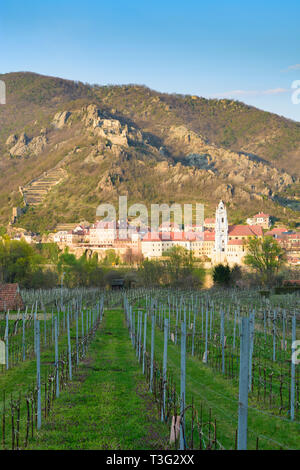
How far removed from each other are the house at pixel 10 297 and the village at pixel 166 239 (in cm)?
7065

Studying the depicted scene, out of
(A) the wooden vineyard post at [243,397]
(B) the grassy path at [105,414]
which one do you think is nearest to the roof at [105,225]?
(B) the grassy path at [105,414]

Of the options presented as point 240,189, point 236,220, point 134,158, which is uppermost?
point 134,158

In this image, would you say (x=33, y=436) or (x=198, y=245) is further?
(x=198, y=245)

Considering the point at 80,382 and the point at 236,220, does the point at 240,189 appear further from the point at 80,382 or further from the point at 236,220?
the point at 80,382

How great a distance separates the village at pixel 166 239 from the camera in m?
113

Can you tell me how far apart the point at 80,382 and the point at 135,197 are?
485 feet

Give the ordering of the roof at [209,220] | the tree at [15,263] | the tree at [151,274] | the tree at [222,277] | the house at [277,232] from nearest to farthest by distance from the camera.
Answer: the tree at [15,263] → the tree at [222,277] → the tree at [151,274] → the house at [277,232] → the roof at [209,220]

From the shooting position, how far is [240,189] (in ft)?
571

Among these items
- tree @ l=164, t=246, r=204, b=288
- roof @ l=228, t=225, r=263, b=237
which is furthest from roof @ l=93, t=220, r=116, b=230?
tree @ l=164, t=246, r=204, b=288

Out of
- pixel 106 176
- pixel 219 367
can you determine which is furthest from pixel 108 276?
pixel 106 176

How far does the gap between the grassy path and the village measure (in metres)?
89.9

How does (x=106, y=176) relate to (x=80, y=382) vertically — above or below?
above

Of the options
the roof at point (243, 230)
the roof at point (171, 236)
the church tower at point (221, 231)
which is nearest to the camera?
the church tower at point (221, 231)

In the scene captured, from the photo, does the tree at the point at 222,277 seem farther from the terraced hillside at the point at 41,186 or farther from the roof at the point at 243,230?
the terraced hillside at the point at 41,186
